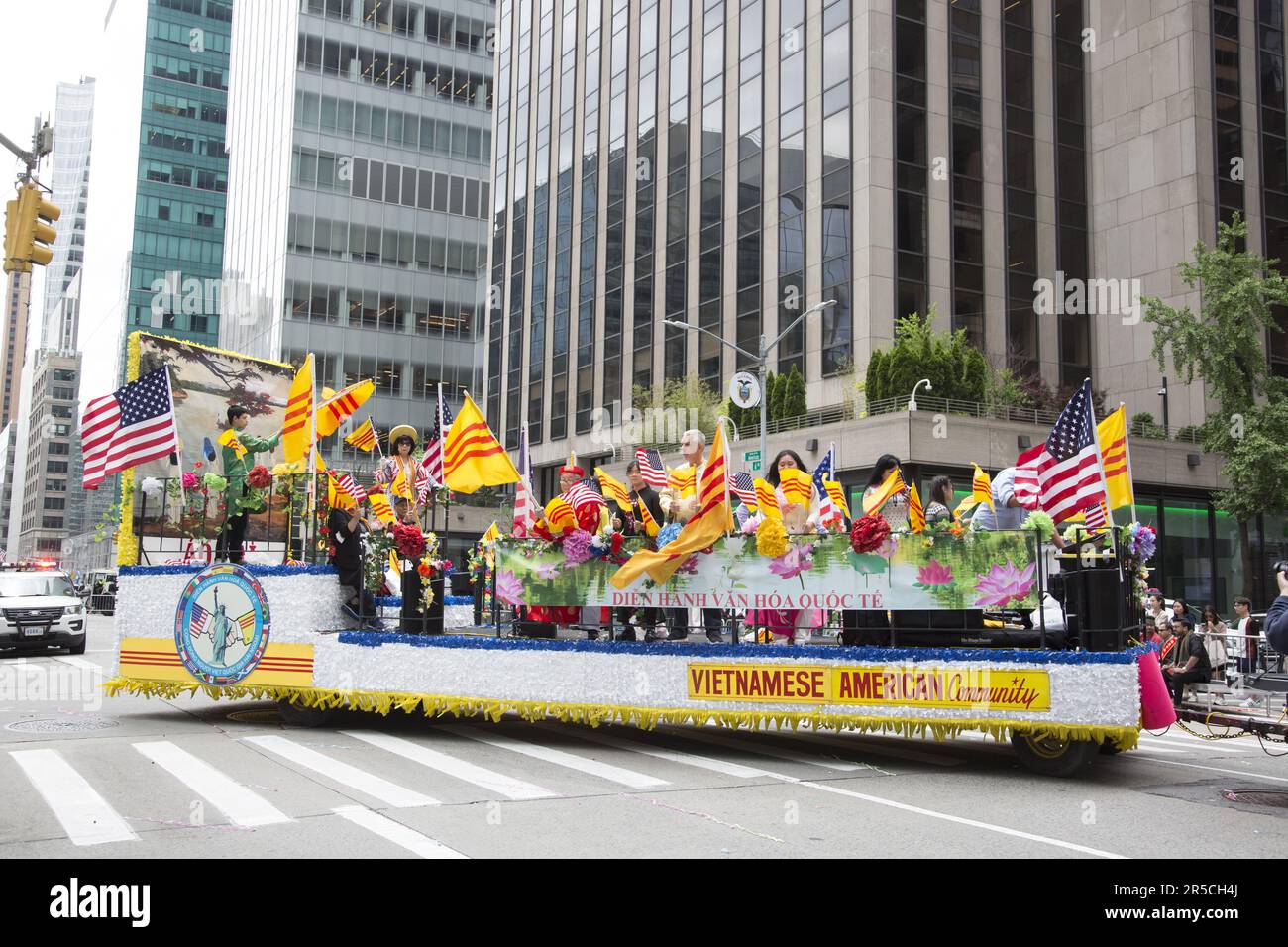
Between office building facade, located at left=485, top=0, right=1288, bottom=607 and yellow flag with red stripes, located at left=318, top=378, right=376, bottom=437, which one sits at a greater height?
office building facade, located at left=485, top=0, right=1288, bottom=607

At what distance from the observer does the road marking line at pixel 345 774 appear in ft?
26.3

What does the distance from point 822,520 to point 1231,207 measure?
38.2 m

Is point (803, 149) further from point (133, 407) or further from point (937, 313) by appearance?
point (133, 407)

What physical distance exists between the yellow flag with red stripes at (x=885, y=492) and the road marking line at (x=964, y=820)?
260cm

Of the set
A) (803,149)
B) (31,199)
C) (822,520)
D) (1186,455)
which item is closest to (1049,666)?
(822,520)

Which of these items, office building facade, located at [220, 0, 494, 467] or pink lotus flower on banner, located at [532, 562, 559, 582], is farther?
office building facade, located at [220, 0, 494, 467]

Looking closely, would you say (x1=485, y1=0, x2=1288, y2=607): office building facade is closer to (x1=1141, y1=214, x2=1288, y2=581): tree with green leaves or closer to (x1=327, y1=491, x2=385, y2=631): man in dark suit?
(x1=1141, y1=214, x2=1288, y2=581): tree with green leaves

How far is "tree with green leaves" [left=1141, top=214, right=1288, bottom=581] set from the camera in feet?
96.1

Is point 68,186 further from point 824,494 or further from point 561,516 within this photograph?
point 824,494

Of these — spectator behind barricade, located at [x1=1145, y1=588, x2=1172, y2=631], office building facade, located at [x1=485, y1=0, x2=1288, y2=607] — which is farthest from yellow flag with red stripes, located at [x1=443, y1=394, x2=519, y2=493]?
office building facade, located at [x1=485, y1=0, x2=1288, y2=607]

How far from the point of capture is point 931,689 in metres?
9.26

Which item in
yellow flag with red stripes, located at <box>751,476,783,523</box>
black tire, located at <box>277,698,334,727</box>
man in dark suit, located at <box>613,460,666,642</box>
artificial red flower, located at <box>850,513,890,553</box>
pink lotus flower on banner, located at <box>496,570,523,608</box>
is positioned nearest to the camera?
artificial red flower, located at <box>850,513,890,553</box>

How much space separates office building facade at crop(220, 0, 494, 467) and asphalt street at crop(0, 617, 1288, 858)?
52826mm

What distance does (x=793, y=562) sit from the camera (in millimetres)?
10133
